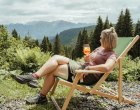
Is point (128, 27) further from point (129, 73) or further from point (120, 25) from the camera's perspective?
point (129, 73)

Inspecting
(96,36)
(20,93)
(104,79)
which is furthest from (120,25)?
(104,79)

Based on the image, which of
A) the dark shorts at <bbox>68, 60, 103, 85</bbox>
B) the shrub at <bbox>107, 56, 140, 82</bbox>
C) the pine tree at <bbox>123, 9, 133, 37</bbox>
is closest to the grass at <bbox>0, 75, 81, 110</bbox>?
the dark shorts at <bbox>68, 60, 103, 85</bbox>

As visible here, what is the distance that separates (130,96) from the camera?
7.61 meters

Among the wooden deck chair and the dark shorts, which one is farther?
the dark shorts

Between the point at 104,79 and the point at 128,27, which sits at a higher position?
the point at 104,79

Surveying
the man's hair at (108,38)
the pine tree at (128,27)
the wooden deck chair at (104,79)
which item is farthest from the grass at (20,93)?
the pine tree at (128,27)

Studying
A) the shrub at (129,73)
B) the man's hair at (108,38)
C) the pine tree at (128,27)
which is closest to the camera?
the man's hair at (108,38)

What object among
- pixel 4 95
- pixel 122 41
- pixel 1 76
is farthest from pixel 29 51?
pixel 122 41

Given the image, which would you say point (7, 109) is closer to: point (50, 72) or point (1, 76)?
point (50, 72)

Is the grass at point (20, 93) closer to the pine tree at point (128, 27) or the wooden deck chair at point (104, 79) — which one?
→ the wooden deck chair at point (104, 79)

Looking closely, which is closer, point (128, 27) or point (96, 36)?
point (128, 27)

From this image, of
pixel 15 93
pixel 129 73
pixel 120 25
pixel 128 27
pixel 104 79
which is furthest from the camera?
pixel 120 25

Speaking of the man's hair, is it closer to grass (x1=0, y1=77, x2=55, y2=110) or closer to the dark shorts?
the dark shorts

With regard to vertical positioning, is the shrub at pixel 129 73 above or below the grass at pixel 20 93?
below
